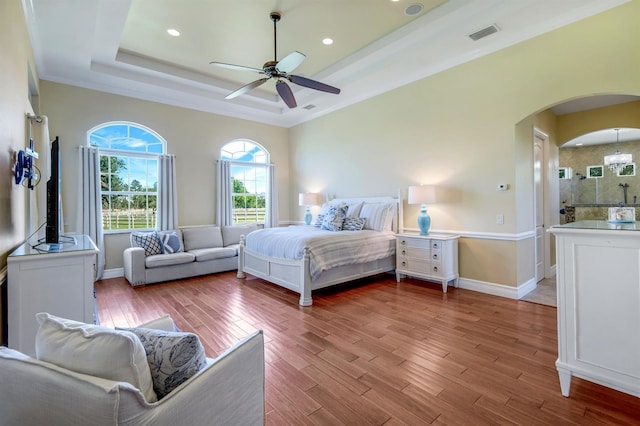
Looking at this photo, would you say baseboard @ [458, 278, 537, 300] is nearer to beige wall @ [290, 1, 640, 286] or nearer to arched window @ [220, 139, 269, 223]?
beige wall @ [290, 1, 640, 286]

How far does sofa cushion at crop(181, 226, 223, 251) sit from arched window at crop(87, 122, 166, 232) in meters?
0.71

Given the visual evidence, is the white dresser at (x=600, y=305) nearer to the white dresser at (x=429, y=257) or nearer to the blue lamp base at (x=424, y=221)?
the white dresser at (x=429, y=257)

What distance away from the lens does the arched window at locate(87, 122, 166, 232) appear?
5109 mm

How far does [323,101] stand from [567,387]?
552 cm

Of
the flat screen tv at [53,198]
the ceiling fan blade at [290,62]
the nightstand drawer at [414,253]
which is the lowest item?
the nightstand drawer at [414,253]

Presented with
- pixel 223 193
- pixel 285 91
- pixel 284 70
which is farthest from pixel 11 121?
pixel 223 193

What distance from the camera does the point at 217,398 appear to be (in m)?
1.04

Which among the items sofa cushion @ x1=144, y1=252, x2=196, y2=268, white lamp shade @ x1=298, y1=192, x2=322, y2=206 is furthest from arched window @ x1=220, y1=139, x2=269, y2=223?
sofa cushion @ x1=144, y1=252, x2=196, y2=268

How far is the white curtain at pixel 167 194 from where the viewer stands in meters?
5.46

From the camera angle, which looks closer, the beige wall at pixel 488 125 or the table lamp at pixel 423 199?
the beige wall at pixel 488 125

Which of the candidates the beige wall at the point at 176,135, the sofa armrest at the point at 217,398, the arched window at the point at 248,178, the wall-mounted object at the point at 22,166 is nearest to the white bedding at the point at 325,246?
the beige wall at the point at 176,135

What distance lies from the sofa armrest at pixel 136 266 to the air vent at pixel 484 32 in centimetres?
550

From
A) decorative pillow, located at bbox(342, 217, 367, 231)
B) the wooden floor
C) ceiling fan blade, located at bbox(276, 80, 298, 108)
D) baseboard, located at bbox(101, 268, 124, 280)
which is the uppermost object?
ceiling fan blade, located at bbox(276, 80, 298, 108)

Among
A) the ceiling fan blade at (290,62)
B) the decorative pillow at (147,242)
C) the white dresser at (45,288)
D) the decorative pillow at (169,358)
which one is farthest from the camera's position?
the decorative pillow at (147,242)
